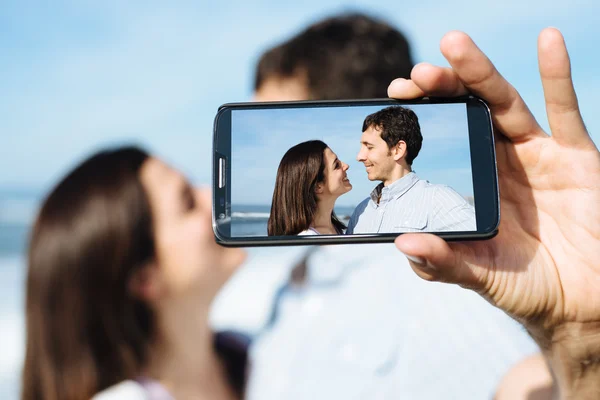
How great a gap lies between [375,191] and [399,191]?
0.12 ft

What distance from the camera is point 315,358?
118 inches

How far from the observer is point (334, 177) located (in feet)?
2.41

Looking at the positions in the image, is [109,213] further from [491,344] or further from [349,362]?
[491,344]

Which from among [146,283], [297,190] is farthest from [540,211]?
[146,283]

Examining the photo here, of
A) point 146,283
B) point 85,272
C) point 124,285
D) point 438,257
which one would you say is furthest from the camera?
point 146,283

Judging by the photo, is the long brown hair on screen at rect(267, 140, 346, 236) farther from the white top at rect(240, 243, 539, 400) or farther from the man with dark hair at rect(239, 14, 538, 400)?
the white top at rect(240, 243, 539, 400)

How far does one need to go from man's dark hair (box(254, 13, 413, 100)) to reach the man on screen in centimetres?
88

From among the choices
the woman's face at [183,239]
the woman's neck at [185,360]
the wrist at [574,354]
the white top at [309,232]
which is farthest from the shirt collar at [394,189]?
the woman's neck at [185,360]

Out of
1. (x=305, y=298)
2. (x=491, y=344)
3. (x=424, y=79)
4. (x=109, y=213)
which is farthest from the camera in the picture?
(x=305, y=298)

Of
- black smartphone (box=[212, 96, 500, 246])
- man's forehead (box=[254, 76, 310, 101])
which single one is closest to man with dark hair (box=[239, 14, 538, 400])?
man's forehead (box=[254, 76, 310, 101])

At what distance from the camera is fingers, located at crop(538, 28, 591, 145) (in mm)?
647

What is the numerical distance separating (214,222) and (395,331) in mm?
2505

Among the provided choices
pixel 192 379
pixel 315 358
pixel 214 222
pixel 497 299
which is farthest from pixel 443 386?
pixel 214 222

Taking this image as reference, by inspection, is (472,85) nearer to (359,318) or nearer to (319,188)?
A: (319,188)
